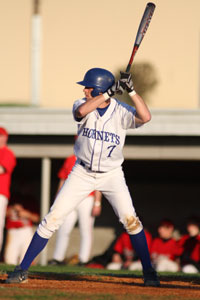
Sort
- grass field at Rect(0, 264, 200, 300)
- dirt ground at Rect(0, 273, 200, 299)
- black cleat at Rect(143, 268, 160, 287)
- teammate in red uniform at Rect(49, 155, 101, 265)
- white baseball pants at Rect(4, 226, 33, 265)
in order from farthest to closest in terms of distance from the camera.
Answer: white baseball pants at Rect(4, 226, 33, 265) → teammate in red uniform at Rect(49, 155, 101, 265) → black cleat at Rect(143, 268, 160, 287) → dirt ground at Rect(0, 273, 200, 299) → grass field at Rect(0, 264, 200, 300)

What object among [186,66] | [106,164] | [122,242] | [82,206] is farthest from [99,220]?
[186,66]

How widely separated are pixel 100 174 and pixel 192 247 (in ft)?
17.0

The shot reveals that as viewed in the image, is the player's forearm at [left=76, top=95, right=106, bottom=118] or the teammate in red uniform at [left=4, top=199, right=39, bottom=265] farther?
the teammate in red uniform at [left=4, top=199, right=39, bottom=265]

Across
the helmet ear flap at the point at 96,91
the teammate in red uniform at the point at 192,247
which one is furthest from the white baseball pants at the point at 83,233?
the helmet ear flap at the point at 96,91

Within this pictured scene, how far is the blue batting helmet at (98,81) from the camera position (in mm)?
5434

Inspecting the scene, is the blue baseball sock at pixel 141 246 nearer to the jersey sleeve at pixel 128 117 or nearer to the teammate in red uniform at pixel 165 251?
the jersey sleeve at pixel 128 117

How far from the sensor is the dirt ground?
4.97 metres

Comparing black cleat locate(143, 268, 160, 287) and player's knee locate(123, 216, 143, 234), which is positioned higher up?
player's knee locate(123, 216, 143, 234)

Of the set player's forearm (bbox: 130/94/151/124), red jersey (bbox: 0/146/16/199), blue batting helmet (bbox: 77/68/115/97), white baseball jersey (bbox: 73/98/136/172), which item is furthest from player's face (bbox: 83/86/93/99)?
red jersey (bbox: 0/146/16/199)

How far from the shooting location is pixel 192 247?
401 inches

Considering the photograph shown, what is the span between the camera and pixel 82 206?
30.1ft

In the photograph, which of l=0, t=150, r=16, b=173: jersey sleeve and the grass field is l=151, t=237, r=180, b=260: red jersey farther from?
the grass field

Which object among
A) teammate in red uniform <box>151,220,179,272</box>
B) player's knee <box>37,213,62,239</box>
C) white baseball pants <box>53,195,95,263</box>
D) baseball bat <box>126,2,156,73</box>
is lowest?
teammate in red uniform <box>151,220,179,272</box>

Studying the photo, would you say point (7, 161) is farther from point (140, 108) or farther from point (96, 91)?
point (140, 108)
